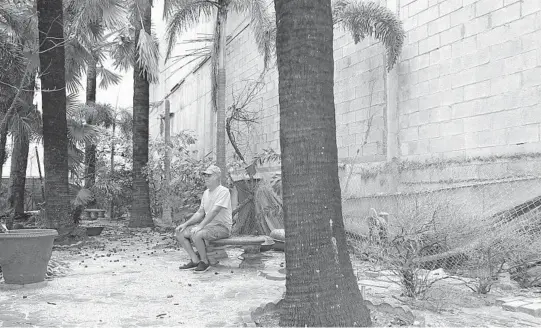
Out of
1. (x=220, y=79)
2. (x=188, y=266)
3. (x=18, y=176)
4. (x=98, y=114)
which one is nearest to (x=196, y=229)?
(x=188, y=266)

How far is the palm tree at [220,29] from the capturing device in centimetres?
1181

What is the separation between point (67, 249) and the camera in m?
9.95

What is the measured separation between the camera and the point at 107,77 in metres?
20.6

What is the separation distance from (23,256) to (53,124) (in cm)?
465

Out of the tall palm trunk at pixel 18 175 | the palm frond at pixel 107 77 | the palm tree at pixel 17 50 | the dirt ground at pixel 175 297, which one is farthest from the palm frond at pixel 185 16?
the palm frond at pixel 107 77

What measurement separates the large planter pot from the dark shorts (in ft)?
6.17

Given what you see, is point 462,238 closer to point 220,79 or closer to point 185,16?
point 220,79

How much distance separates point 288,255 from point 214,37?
9.15 meters

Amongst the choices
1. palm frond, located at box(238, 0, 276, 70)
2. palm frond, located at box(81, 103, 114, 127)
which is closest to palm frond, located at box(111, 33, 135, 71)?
palm frond, located at box(81, 103, 114, 127)

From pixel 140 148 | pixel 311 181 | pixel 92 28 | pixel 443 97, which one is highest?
pixel 92 28

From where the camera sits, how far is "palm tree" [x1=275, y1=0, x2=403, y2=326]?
3805 millimetres

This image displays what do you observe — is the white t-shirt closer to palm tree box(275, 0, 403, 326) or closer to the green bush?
palm tree box(275, 0, 403, 326)

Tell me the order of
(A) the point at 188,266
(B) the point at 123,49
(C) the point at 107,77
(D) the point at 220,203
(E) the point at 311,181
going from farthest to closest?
(C) the point at 107,77 → (B) the point at 123,49 → (A) the point at 188,266 → (D) the point at 220,203 → (E) the point at 311,181

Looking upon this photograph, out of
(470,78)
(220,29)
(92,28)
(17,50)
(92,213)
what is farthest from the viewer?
(92,213)
